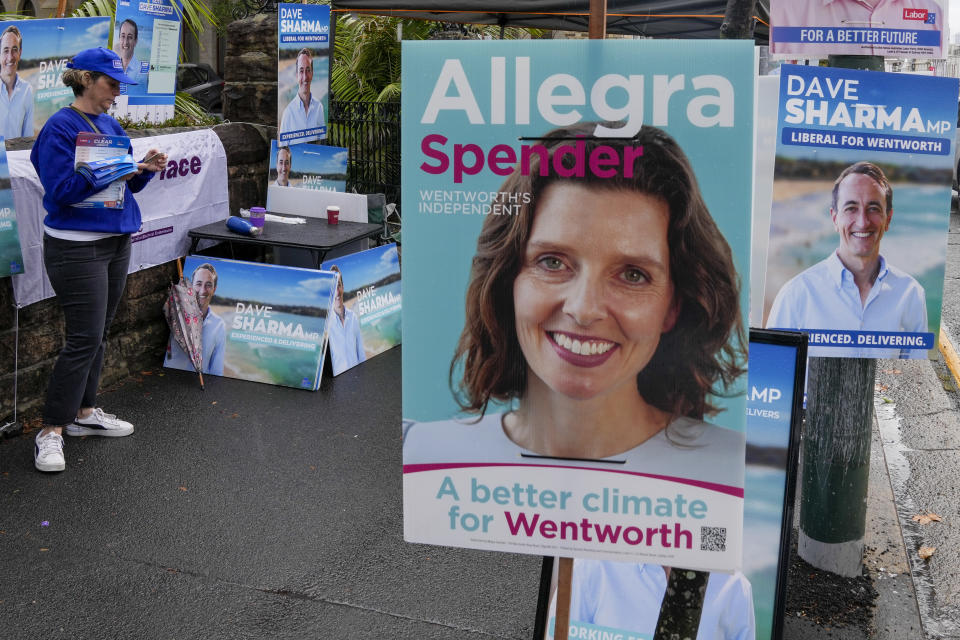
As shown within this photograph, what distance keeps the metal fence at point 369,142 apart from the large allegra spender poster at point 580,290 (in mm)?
7699

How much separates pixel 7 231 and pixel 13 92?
1085 millimetres

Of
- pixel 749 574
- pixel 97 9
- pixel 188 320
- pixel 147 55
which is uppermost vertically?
pixel 97 9

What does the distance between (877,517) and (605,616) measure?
2.60 meters

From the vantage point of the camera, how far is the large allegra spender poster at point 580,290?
7.82ft

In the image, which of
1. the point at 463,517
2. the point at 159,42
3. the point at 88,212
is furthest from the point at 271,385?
the point at 463,517

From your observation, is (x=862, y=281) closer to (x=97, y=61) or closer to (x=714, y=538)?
(x=714, y=538)

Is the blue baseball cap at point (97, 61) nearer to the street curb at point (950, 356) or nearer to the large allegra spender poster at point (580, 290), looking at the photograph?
the large allegra spender poster at point (580, 290)

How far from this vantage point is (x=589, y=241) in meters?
2.43

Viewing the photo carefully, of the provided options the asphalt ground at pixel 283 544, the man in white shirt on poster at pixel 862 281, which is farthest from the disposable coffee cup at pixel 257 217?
the man in white shirt on poster at pixel 862 281

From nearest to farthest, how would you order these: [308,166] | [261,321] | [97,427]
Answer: [97,427]
[261,321]
[308,166]

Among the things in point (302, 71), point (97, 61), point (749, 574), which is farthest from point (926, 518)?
point (302, 71)

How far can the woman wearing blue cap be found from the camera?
5145 mm

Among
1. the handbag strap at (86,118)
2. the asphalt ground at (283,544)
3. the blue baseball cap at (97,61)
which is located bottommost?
the asphalt ground at (283,544)

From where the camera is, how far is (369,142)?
10.2m
